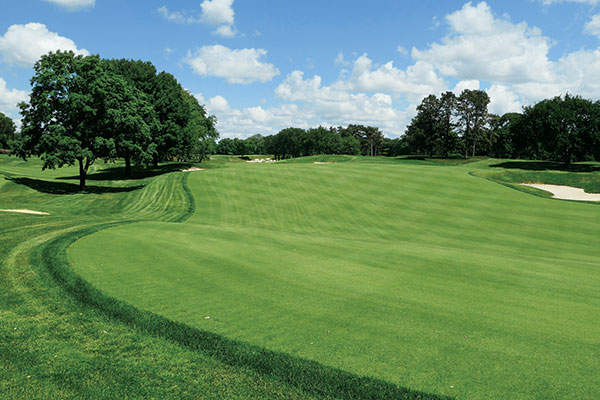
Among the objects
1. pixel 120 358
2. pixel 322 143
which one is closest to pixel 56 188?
pixel 120 358

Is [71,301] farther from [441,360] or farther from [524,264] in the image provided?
[524,264]

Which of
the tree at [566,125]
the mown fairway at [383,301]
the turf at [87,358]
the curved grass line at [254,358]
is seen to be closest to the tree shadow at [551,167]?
the tree at [566,125]

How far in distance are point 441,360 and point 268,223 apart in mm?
17533

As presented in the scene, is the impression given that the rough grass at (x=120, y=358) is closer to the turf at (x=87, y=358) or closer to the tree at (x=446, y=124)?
the turf at (x=87, y=358)

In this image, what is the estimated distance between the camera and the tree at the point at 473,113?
90.9 metres

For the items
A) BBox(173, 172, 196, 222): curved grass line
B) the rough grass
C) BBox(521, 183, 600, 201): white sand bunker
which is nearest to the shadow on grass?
BBox(173, 172, 196, 222): curved grass line

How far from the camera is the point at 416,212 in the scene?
2617 centimetres

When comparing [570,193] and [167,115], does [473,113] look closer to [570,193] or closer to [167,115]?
[570,193]

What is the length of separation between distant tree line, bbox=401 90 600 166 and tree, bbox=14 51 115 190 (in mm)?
68375

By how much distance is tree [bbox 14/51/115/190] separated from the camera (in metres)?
31.2

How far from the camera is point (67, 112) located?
106ft

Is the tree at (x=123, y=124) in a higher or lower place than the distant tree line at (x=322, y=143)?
lower

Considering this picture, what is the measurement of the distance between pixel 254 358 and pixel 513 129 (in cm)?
7941

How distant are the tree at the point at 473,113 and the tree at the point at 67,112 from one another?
8715 centimetres
